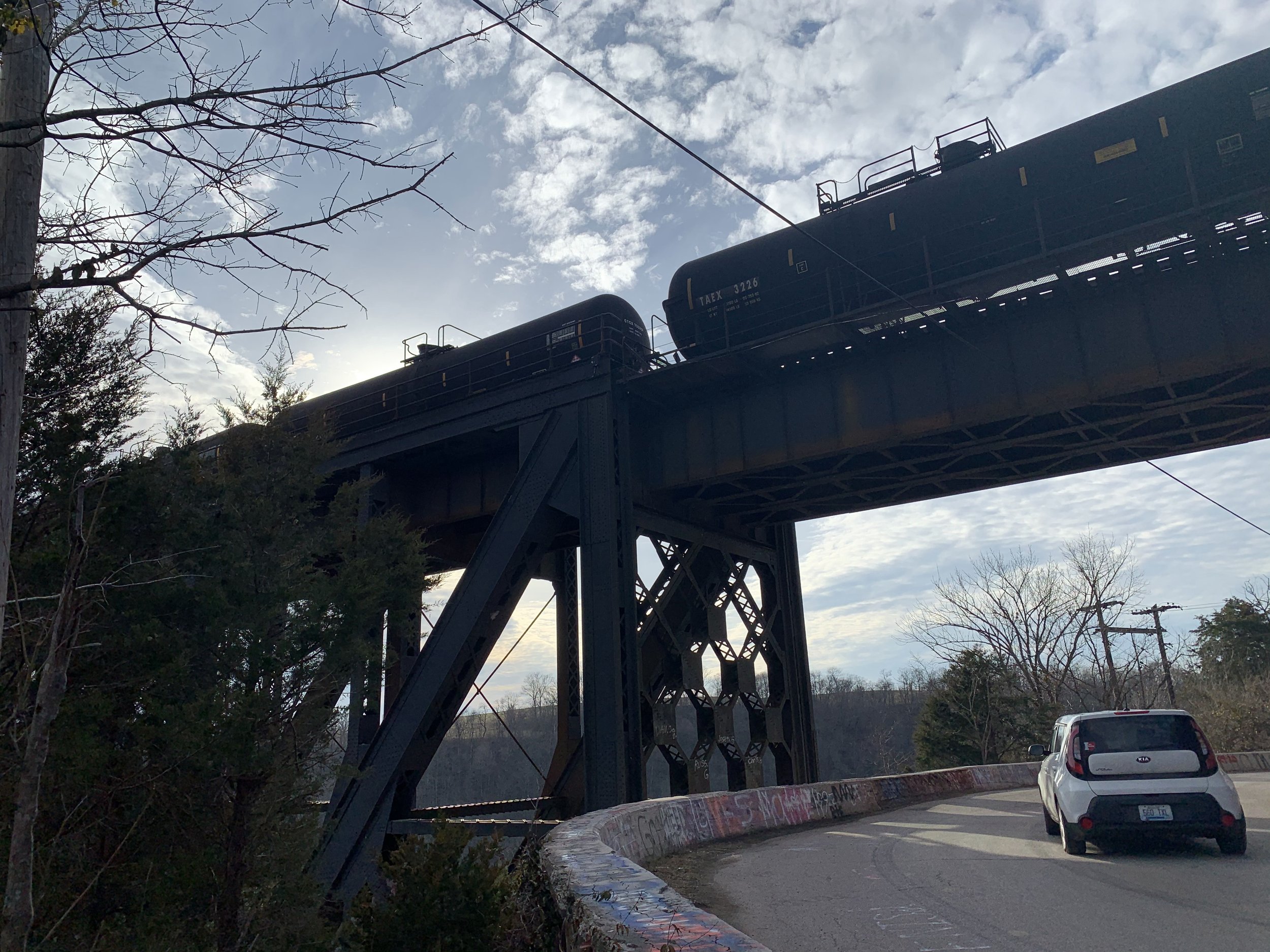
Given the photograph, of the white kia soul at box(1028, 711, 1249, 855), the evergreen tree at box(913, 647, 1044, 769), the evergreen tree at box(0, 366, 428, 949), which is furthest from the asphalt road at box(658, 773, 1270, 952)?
the evergreen tree at box(913, 647, 1044, 769)

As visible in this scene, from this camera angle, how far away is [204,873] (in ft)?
47.0

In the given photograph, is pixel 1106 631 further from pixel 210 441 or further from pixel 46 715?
pixel 46 715

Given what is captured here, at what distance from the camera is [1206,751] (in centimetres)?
938

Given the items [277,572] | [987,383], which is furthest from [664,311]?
[277,572]

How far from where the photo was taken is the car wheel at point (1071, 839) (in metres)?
9.61

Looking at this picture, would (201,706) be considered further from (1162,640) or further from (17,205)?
(1162,640)

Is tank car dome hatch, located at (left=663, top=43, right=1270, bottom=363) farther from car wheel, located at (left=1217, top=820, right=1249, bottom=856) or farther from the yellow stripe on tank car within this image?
car wheel, located at (left=1217, top=820, right=1249, bottom=856)

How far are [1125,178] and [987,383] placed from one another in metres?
3.92

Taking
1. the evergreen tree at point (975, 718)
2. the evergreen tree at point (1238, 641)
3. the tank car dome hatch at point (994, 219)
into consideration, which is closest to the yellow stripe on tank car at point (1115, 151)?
the tank car dome hatch at point (994, 219)

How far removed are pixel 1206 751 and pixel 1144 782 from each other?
29.9 inches

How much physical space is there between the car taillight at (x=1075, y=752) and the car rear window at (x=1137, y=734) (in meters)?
0.05

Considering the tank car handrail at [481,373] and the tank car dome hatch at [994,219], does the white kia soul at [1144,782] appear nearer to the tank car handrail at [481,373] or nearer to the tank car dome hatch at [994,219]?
the tank car dome hatch at [994,219]

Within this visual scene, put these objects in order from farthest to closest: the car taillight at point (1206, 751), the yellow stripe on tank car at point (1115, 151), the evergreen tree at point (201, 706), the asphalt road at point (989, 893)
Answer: the yellow stripe on tank car at point (1115, 151) → the evergreen tree at point (201, 706) → the car taillight at point (1206, 751) → the asphalt road at point (989, 893)

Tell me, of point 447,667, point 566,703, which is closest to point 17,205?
point 447,667
